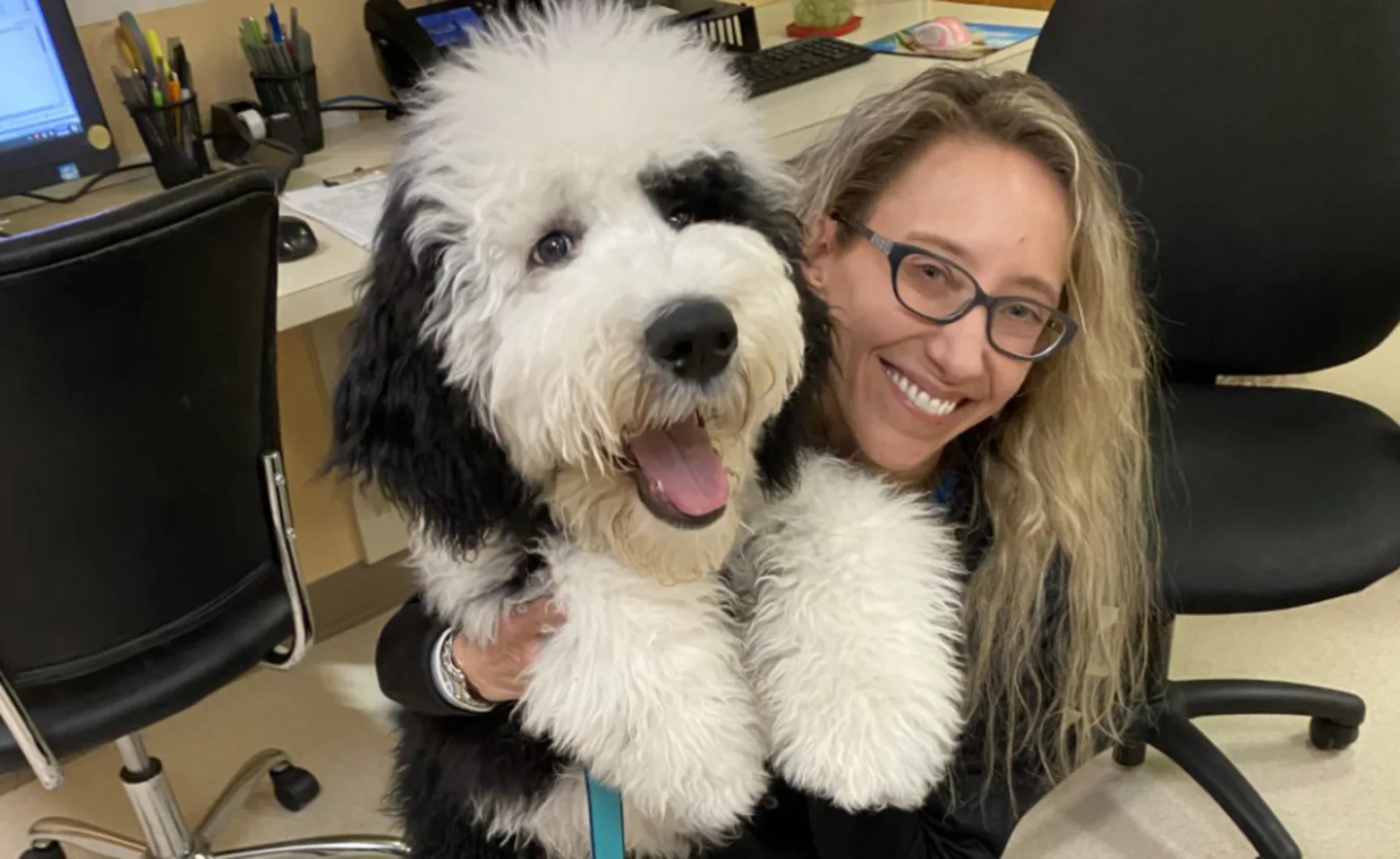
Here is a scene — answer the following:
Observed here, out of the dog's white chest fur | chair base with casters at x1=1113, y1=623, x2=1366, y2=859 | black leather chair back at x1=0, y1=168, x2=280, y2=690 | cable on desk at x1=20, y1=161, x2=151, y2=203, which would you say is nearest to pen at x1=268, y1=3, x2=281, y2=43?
cable on desk at x1=20, y1=161, x2=151, y2=203

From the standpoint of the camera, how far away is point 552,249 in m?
0.88

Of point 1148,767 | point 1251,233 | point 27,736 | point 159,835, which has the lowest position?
point 1148,767

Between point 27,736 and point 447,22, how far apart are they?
1.45 m

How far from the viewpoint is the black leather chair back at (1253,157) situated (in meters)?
1.69

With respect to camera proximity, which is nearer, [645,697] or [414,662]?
[645,697]

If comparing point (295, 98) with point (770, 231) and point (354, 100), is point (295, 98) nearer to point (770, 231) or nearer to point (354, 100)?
point (354, 100)

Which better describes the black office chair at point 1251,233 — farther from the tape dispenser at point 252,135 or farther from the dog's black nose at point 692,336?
the tape dispenser at point 252,135

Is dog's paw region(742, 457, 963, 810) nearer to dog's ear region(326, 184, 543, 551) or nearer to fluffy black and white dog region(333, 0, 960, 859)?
fluffy black and white dog region(333, 0, 960, 859)

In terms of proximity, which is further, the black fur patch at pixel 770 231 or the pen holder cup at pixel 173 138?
the pen holder cup at pixel 173 138

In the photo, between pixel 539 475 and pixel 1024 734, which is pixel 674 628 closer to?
pixel 539 475

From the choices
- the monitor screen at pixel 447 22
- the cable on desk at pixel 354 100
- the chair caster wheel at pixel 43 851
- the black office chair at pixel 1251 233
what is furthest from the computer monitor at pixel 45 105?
the black office chair at pixel 1251 233

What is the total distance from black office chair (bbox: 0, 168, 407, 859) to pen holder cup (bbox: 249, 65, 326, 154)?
0.79m

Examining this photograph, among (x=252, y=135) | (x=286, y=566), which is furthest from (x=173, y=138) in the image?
(x=286, y=566)

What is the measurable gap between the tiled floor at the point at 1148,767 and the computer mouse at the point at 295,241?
1.00 metres
